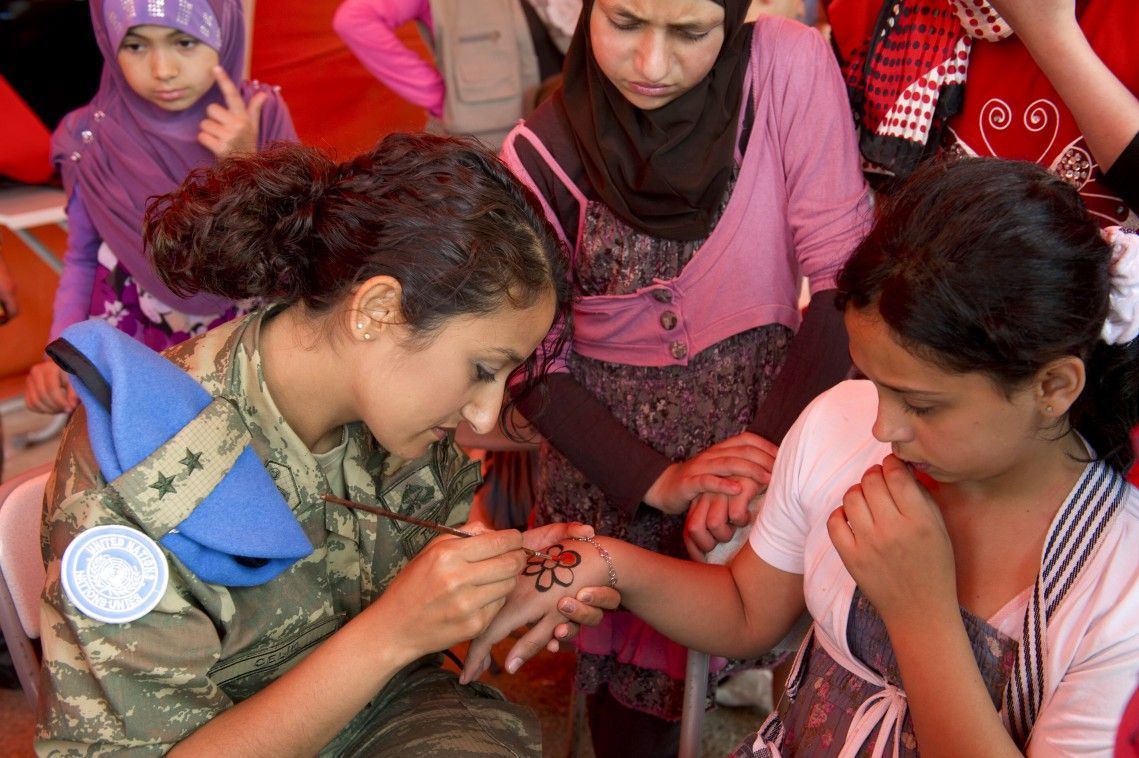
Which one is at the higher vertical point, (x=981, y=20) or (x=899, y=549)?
(x=981, y=20)

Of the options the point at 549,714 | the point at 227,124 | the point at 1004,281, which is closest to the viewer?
the point at 1004,281

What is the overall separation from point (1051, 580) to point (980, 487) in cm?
16

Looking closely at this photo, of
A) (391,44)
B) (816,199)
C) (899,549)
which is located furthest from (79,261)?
(899,549)

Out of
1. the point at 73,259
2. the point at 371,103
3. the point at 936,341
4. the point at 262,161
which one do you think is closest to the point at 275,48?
the point at 371,103

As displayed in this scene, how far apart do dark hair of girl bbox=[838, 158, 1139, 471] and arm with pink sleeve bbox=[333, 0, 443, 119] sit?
6.90ft

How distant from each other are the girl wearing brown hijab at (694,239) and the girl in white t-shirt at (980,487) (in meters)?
0.25

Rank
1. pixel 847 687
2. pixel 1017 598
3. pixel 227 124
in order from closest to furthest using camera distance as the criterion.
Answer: pixel 1017 598 < pixel 847 687 < pixel 227 124

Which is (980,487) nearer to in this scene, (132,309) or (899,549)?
(899,549)

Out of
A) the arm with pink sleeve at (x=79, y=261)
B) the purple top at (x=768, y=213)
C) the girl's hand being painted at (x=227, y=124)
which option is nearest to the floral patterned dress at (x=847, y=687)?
the purple top at (x=768, y=213)

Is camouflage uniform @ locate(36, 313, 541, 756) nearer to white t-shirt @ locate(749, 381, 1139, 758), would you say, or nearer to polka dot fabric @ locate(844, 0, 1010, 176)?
white t-shirt @ locate(749, 381, 1139, 758)

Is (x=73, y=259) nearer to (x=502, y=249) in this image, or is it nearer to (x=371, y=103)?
(x=502, y=249)

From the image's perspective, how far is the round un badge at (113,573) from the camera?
1003 millimetres

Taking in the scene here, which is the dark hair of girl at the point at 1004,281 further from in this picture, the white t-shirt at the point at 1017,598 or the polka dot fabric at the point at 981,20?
the polka dot fabric at the point at 981,20

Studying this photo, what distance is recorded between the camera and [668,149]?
59.1 inches
